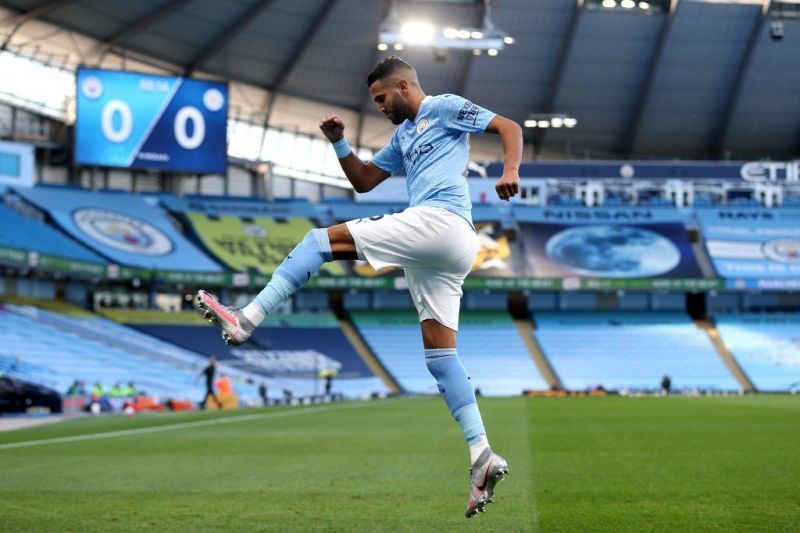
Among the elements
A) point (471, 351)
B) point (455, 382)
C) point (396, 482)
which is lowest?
point (396, 482)

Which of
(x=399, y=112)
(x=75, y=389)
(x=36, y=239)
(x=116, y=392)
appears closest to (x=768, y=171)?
(x=36, y=239)

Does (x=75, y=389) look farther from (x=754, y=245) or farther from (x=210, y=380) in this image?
(x=754, y=245)

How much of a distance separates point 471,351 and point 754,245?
57.5 ft

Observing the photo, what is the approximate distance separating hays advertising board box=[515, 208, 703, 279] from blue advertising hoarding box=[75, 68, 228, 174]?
1836 cm

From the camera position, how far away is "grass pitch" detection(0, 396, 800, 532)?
618 cm

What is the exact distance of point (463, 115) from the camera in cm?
600

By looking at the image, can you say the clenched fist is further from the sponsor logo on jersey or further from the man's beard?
the sponsor logo on jersey

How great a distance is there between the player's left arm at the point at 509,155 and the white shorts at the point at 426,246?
363 mm

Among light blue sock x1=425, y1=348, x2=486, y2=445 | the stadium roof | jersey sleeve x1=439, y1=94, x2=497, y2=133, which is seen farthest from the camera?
the stadium roof

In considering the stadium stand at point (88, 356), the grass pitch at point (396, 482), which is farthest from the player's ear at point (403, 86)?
the stadium stand at point (88, 356)

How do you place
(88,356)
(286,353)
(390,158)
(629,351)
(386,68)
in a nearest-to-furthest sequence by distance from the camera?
(386,68), (390,158), (88,356), (286,353), (629,351)

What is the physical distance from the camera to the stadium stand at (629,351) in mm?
51781

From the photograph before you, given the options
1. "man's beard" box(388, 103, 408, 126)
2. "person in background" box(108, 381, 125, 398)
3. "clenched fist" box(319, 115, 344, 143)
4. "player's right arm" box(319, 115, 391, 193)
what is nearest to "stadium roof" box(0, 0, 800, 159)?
"person in background" box(108, 381, 125, 398)

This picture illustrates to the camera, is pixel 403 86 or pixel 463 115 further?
pixel 403 86
